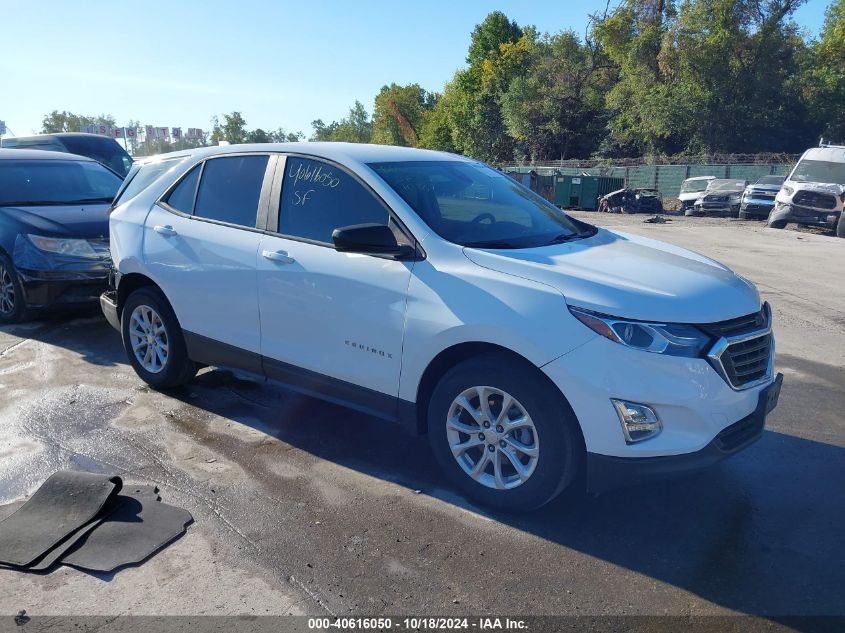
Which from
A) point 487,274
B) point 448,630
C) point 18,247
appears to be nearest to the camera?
point 448,630

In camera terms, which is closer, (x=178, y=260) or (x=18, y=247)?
(x=178, y=260)

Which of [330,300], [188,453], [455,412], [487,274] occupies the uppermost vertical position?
[487,274]

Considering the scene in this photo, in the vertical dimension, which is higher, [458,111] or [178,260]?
[458,111]

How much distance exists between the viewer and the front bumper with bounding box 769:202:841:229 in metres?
20.4

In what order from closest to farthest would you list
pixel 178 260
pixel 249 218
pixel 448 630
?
1. pixel 448 630
2. pixel 249 218
3. pixel 178 260

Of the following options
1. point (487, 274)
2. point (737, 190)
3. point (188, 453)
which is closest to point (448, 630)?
point (487, 274)

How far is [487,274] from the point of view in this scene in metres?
3.63

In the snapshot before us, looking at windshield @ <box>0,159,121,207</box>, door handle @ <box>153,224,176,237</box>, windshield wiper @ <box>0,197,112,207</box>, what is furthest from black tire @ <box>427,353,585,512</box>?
windshield @ <box>0,159,121,207</box>

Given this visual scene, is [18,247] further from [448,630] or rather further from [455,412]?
[448,630]

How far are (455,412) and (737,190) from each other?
3088 centimetres

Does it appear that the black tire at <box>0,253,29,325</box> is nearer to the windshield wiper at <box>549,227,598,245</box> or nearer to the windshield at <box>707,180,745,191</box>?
the windshield wiper at <box>549,227,598,245</box>

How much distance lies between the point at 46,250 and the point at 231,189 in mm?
3262

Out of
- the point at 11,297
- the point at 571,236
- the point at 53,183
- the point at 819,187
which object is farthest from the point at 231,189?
the point at 819,187

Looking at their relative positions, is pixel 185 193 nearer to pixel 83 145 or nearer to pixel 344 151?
pixel 344 151
